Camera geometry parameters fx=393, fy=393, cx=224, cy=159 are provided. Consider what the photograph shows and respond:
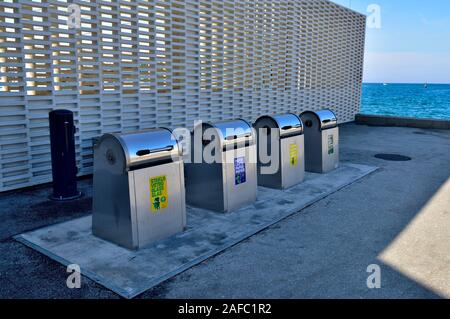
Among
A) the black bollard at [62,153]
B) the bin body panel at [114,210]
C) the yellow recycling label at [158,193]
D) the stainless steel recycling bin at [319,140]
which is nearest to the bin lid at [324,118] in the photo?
the stainless steel recycling bin at [319,140]

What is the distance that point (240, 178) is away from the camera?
18.5 feet

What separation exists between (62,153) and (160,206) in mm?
2379

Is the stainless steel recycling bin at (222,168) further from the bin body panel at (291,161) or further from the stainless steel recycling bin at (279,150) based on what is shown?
the bin body panel at (291,161)

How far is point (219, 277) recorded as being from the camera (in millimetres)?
3648

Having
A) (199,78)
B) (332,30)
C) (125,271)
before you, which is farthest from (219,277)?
(332,30)

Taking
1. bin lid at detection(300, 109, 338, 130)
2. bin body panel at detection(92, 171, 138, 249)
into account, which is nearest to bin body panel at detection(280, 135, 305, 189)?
bin lid at detection(300, 109, 338, 130)

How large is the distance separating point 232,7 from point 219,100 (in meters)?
2.48

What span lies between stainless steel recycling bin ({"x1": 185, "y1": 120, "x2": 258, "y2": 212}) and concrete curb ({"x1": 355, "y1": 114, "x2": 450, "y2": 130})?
1259 cm

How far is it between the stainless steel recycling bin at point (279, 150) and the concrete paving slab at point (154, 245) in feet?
2.08

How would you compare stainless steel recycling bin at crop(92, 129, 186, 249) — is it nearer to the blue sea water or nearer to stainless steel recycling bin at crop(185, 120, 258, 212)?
stainless steel recycling bin at crop(185, 120, 258, 212)

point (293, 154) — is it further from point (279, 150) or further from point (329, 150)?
point (329, 150)

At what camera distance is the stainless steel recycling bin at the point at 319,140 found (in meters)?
7.71

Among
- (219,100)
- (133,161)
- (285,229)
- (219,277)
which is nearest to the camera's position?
(219,277)
